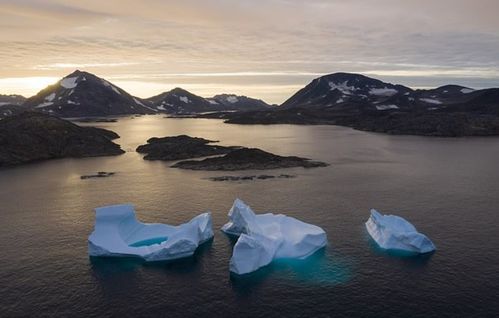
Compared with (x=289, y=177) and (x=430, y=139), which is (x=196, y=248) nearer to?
(x=289, y=177)

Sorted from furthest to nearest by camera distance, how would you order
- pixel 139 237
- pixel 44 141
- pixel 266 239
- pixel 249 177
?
pixel 44 141
pixel 249 177
pixel 139 237
pixel 266 239

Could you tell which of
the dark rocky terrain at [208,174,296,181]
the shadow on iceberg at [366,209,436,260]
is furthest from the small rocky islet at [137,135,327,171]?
the shadow on iceberg at [366,209,436,260]

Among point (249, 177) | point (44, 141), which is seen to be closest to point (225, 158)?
point (249, 177)

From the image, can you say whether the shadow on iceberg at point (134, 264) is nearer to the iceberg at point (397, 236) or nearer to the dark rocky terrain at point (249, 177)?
the iceberg at point (397, 236)

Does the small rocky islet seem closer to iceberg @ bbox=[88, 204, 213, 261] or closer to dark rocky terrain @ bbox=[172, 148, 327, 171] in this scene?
dark rocky terrain @ bbox=[172, 148, 327, 171]

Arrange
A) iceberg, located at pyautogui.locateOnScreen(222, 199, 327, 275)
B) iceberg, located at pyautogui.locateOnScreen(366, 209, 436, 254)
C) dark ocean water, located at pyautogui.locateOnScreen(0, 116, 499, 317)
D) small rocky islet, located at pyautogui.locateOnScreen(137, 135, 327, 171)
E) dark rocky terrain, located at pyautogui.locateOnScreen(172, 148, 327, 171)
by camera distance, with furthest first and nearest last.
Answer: small rocky islet, located at pyautogui.locateOnScreen(137, 135, 327, 171) → dark rocky terrain, located at pyautogui.locateOnScreen(172, 148, 327, 171) → iceberg, located at pyautogui.locateOnScreen(366, 209, 436, 254) → iceberg, located at pyautogui.locateOnScreen(222, 199, 327, 275) → dark ocean water, located at pyautogui.locateOnScreen(0, 116, 499, 317)

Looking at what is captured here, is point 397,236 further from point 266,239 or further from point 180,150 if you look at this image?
point 180,150

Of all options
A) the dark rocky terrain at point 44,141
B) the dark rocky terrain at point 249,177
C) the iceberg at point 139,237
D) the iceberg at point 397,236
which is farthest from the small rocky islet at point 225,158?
the iceberg at point 397,236
